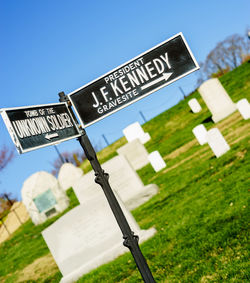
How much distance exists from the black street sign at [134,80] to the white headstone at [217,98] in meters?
20.5

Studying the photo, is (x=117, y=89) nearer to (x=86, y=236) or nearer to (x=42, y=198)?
(x=86, y=236)

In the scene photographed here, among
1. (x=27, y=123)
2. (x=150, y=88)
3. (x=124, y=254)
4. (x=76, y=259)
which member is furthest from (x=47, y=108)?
(x=76, y=259)

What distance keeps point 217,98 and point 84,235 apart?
16.6 metres

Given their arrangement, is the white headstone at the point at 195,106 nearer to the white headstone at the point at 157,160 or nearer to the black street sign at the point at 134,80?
the white headstone at the point at 157,160

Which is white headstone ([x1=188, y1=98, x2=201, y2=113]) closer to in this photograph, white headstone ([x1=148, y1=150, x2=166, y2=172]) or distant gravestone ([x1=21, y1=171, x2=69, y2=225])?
white headstone ([x1=148, y1=150, x2=166, y2=172])

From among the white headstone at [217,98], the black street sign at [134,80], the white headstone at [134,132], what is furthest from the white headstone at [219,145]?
the white headstone at [134,132]

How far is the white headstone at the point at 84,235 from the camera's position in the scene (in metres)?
8.42

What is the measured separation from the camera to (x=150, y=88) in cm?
272

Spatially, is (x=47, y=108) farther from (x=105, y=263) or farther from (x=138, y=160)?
(x=138, y=160)

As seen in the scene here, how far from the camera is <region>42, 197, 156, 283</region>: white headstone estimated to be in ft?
27.6

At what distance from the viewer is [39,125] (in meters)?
2.54

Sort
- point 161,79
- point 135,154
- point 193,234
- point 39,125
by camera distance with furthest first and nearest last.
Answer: point 135,154
point 193,234
point 161,79
point 39,125

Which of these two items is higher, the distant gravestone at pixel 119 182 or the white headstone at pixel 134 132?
the white headstone at pixel 134 132

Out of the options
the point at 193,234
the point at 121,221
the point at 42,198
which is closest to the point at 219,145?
the point at 193,234
